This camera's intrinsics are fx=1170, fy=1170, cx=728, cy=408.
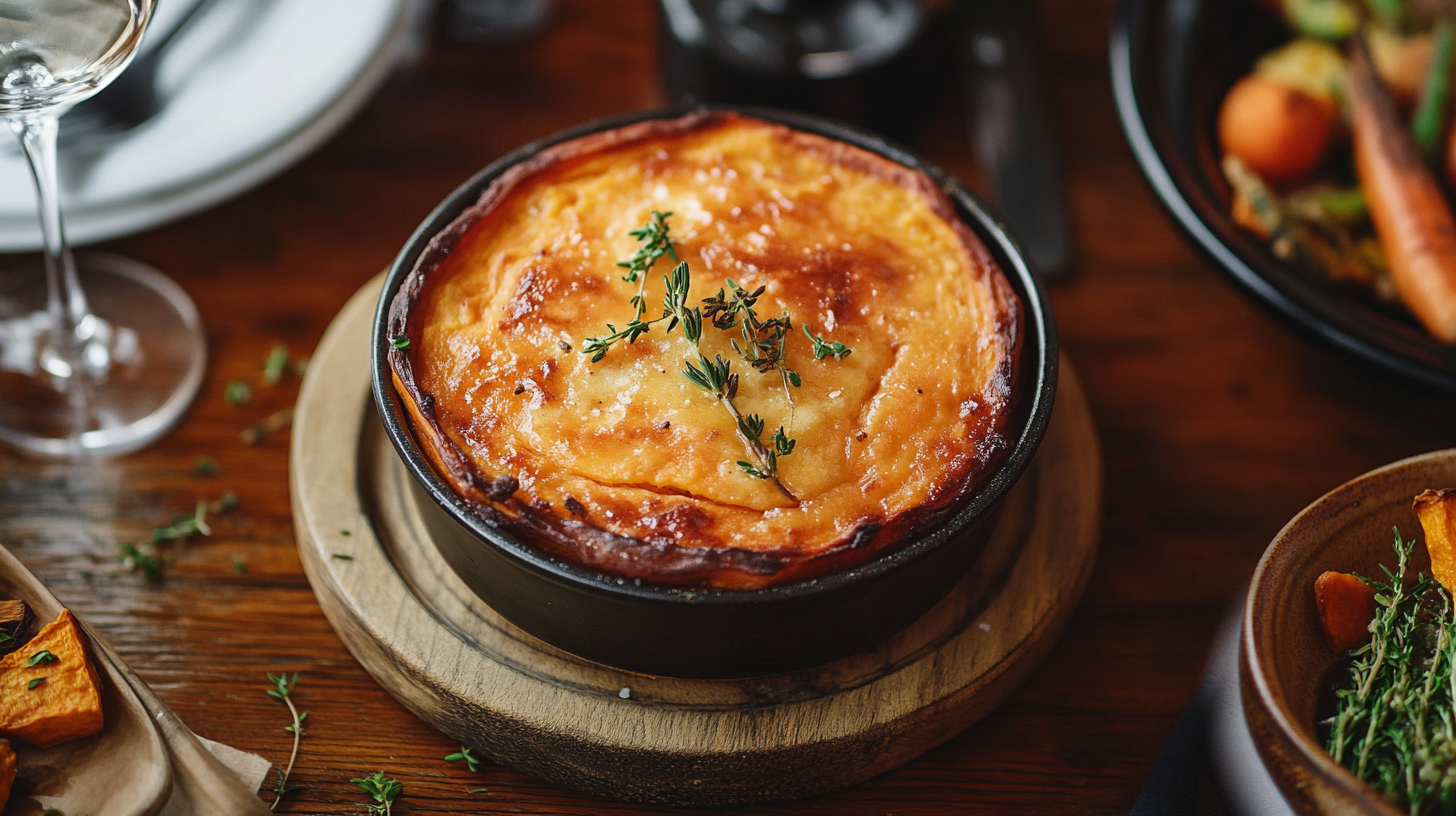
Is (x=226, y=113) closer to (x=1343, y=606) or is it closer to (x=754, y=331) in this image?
(x=754, y=331)

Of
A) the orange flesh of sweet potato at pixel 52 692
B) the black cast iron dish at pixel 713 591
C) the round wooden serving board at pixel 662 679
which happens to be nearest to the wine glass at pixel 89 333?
the round wooden serving board at pixel 662 679

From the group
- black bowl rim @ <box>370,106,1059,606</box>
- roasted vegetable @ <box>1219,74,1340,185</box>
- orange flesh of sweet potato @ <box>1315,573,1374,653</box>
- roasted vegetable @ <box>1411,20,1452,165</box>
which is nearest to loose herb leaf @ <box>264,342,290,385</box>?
black bowl rim @ <box>370,106,1059,606</box>

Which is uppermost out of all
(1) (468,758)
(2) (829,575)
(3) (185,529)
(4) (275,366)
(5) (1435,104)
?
(5) (1435,104)

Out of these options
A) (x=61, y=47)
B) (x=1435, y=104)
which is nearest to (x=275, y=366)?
(x=61, y=47)

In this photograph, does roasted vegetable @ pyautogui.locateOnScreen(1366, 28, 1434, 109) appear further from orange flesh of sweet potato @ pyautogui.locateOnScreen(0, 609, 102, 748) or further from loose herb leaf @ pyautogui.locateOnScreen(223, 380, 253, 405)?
orange flesh of sweet potato @ pyautogui.locateOnScreen(0, 609, 102, 748)

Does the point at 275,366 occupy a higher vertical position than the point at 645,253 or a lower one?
lower
